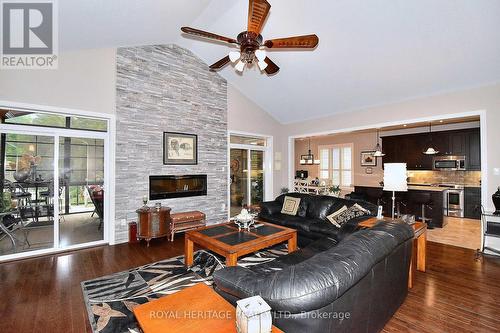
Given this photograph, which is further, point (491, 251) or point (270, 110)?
point (270, 110)

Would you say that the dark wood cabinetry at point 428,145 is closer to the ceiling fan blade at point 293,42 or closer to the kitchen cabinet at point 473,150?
the kitchen cabinet at point 473,150

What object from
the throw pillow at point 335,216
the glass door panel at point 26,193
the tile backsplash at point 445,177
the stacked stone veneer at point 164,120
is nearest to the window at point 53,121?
the glass door panel at point 26,193

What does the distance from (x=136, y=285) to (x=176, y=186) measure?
2.60 meters

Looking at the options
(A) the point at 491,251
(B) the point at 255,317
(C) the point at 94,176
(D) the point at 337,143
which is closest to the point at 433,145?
(D) the point at 337,143

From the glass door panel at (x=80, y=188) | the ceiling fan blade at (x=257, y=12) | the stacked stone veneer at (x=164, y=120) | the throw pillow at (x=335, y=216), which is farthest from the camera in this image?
the stacked stone veneer at (x=164, y=120)

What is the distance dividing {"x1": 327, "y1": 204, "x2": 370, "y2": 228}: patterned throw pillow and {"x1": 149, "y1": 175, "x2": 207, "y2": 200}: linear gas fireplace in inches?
121

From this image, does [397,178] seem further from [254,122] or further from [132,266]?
[254,122]

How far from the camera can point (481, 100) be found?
13.6ft

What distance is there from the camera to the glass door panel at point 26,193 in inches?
150

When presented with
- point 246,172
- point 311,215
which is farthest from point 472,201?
point 246,172

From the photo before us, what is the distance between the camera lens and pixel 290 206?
483 cm

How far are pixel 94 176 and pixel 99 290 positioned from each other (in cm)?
244

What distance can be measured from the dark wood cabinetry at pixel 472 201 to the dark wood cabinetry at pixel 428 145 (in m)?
0.64

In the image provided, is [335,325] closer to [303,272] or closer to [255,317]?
[303,272]
